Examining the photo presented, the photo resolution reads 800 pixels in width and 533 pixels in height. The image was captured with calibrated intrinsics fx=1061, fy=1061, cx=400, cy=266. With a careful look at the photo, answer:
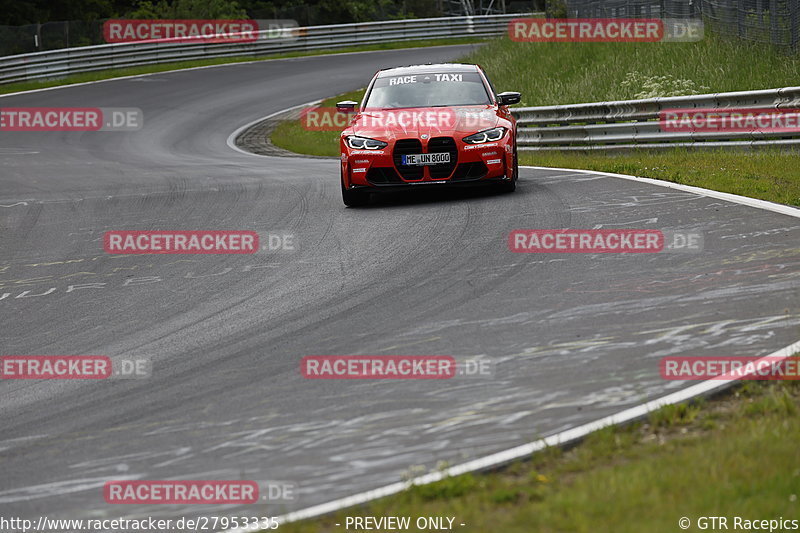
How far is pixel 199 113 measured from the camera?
2948 centimetres

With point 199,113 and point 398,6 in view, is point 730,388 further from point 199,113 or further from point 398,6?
point 398,6

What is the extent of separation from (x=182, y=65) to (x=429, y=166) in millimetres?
28160

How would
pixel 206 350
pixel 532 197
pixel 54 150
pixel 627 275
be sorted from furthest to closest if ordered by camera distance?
1. pixel 54 150
2. pixel 532 197
3. pixel 627 275
4. pixel 206 350

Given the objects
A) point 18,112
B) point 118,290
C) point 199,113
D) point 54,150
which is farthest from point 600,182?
point 18,112

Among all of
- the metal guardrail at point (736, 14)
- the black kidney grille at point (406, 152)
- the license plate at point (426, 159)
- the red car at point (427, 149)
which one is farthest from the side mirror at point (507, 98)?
the metal guardrail at point (736, 14)

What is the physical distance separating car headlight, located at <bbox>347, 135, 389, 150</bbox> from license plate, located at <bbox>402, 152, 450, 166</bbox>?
1.07 ft

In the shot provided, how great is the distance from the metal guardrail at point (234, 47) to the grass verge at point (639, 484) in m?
33.3

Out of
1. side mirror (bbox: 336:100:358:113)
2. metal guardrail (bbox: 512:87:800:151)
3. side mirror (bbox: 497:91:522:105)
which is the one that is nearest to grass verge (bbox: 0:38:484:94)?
metal guardrail (bbox: 512:87:800:151)

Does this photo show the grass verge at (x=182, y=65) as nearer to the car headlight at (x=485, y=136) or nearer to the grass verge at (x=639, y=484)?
the car headlight at (x=485, y=136)

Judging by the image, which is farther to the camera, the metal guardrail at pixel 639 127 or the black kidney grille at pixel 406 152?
the metal guardrail at pixel 639 127

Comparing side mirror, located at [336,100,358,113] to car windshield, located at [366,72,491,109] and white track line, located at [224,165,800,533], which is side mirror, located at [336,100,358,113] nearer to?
car windshield, located at [366,72,491,109]

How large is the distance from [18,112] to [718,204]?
915 inches

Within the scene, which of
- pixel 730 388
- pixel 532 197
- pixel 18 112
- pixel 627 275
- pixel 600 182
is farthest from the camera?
pixel 18 112

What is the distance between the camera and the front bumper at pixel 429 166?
484 inches
